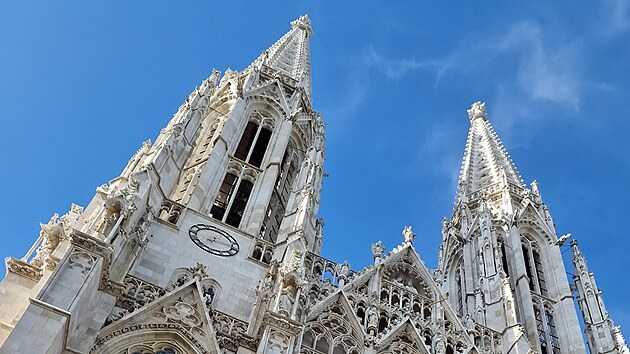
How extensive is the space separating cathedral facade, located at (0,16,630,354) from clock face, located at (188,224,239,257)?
1.8 inches

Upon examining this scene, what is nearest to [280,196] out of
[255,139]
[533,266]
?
[255,139]

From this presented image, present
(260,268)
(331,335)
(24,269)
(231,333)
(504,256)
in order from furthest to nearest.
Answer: (504,256)
(260,268)
(331,335)
(231,333)
(24,269)

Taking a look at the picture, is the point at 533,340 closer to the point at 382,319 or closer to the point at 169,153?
the point at 382,319

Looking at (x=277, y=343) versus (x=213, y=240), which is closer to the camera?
(x=277, y=343)

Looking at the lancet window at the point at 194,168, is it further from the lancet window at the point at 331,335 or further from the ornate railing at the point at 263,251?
the lancet window at the point at 331,335

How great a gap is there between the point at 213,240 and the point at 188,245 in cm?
96

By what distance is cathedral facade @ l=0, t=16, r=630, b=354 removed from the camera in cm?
1678

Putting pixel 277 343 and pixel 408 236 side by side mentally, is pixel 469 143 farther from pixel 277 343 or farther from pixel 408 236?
pixel 277 343

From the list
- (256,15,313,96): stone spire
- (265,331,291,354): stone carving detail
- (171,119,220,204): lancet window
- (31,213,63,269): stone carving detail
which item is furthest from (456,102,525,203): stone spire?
(31,213,63,269): stone carving detail

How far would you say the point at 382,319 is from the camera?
72.8 feet

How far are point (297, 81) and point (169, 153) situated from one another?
10.9 metres

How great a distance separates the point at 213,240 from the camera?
70.5ft

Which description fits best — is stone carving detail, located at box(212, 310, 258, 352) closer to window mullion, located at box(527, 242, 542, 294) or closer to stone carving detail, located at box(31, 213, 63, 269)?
stone carving detail, located at box(31, 213, 63, 269)

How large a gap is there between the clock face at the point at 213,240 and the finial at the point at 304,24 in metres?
23.8
